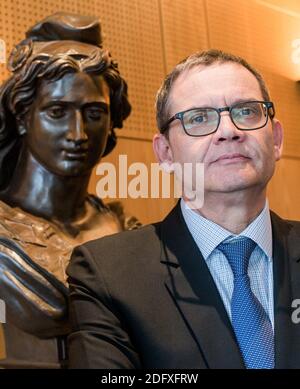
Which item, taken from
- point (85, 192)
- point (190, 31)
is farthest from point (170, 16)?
point (85, 192)

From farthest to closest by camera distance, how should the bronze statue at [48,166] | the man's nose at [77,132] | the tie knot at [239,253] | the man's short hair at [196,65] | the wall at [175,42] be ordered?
the wall at [175,42]
the man's nose at [77,132]
the bronze statue at [48,166]
the man's short hair at [196,65]
the tie knot at [239,253]

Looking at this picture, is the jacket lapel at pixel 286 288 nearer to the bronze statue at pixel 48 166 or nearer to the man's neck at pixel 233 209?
the man's neck at pixel 233 209

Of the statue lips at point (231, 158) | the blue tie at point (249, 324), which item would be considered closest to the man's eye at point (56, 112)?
the statue lips at point (231, 158)

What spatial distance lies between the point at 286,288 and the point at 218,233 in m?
0.21

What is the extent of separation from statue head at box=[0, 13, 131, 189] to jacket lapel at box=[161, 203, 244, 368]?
40.9 inches

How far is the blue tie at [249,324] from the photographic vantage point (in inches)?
51.9

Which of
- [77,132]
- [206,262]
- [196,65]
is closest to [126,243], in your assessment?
[206,262]

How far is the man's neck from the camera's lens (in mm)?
1496

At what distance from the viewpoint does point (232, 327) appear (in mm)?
1352

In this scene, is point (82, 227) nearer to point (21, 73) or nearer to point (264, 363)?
point (21, 73)

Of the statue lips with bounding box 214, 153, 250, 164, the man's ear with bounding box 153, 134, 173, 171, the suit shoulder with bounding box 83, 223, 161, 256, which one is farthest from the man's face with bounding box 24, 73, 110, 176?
the statue lips with bounding box 214, 153, 250, 164

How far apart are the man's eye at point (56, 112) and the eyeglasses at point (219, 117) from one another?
0.95 m

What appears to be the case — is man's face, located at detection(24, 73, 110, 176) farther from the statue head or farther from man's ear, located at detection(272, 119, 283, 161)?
man's ear, located at detection(272, 119, 283, 161)

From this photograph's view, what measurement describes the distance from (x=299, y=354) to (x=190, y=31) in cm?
321
